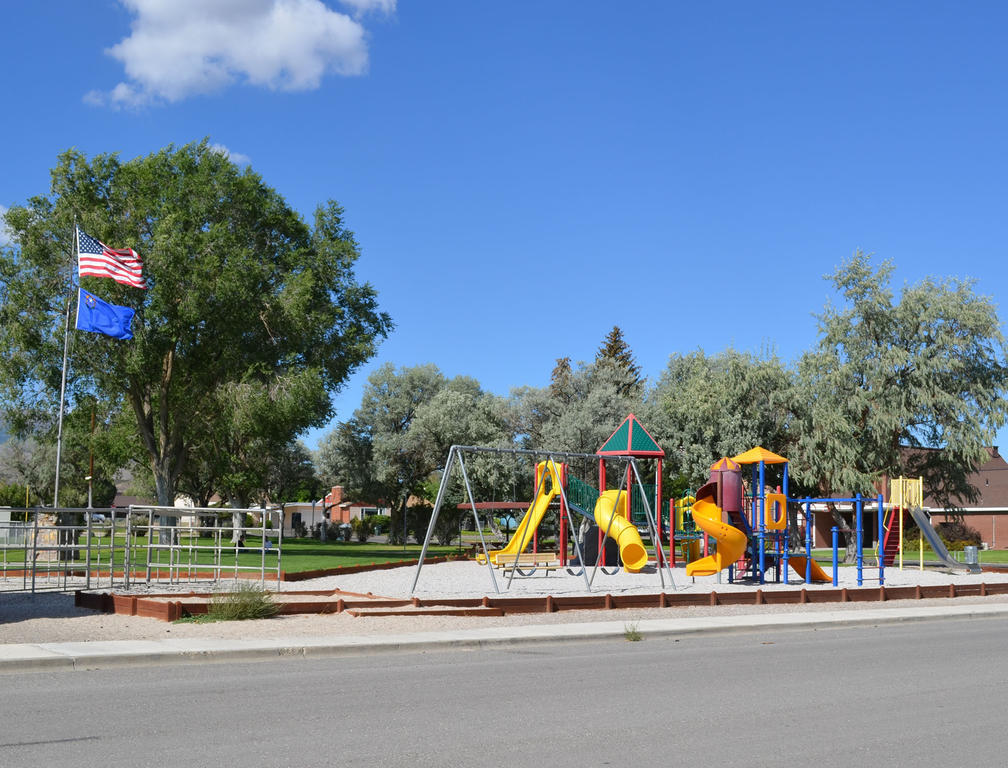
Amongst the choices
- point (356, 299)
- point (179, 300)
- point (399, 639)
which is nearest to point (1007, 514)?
point (356, 299)

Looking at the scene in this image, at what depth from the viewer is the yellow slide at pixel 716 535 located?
26.0 meters

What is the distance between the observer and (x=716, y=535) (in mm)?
25969

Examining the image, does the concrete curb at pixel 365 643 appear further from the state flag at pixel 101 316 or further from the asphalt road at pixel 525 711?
the state flag at pixel 101 316

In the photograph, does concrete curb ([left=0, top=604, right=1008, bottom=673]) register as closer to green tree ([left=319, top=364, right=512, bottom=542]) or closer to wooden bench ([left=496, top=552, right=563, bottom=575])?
wooden bench ([left=496, top=552, right=563, bottom=575])

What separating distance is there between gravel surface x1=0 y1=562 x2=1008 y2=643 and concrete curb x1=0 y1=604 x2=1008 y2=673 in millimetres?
760

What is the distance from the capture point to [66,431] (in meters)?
44.1

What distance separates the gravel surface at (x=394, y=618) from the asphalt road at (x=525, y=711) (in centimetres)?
268

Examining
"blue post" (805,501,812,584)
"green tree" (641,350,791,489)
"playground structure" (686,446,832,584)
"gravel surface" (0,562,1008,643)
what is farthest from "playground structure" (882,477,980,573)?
"green tree" (641,350,791,489)

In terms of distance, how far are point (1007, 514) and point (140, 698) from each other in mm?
70183

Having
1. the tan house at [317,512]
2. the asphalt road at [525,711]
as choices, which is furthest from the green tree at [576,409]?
the tan house at [317,512]

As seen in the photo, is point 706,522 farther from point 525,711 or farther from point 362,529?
point 362,529

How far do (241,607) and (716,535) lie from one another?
1311cm

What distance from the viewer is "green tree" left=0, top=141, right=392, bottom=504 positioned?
40094 millimetres

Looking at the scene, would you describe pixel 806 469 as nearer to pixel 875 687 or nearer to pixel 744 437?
pixel 744 437
